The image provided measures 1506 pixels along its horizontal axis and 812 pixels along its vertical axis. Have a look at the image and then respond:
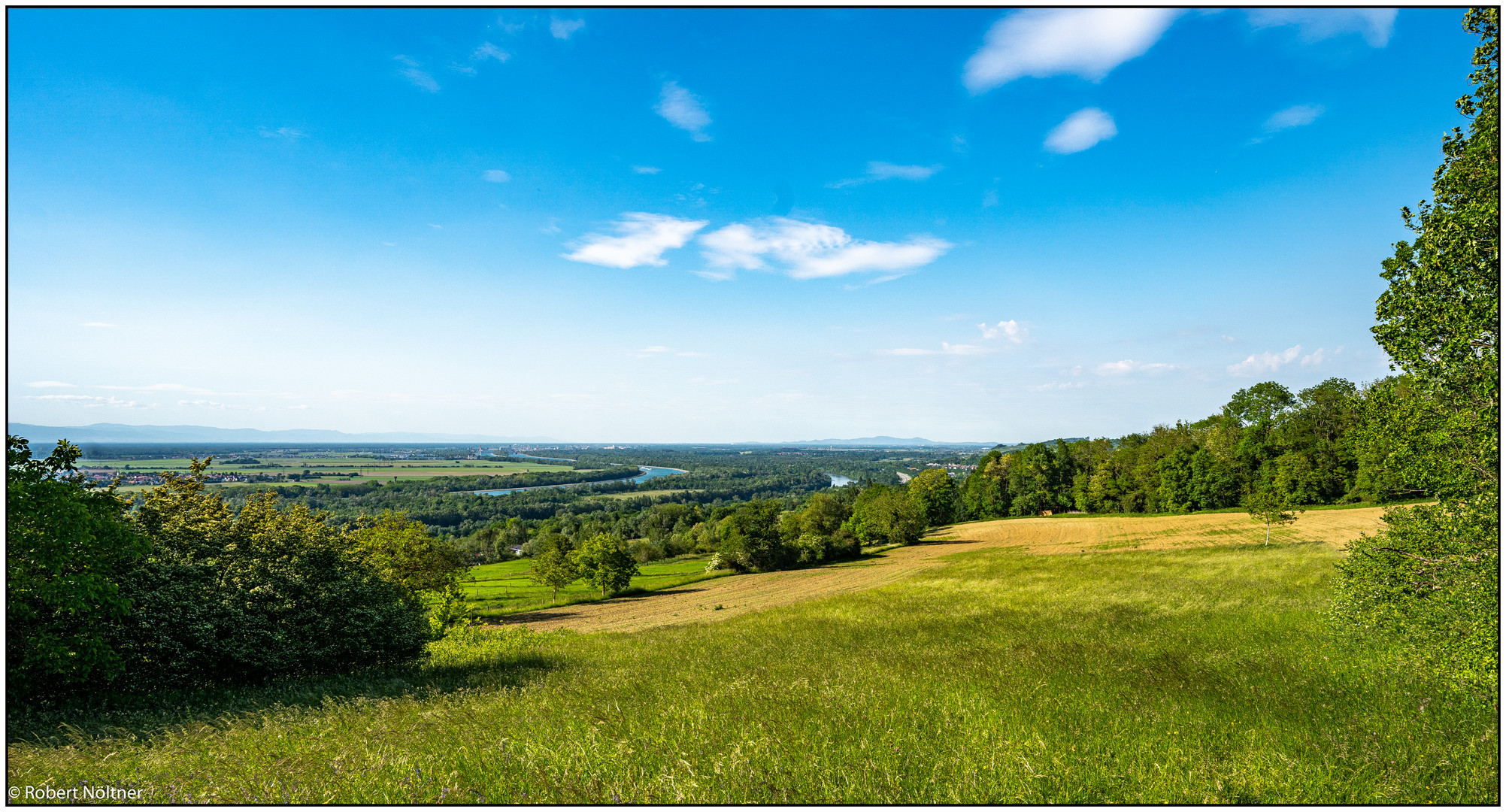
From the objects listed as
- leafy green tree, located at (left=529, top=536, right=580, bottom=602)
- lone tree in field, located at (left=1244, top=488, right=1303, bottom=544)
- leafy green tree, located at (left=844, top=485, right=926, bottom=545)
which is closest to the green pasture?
leafy green tree, located at (left=529, top=536, right=580, bottom=602)

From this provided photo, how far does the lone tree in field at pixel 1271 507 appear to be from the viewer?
42.6 meters

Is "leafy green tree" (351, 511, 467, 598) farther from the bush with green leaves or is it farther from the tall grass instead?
the tall grass

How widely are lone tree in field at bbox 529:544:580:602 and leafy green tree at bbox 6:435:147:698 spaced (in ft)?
155

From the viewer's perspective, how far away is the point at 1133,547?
165 feet

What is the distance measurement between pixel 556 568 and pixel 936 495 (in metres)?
65.4

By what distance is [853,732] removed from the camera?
6816 millimetres

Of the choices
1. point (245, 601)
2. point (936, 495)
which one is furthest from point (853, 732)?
point (936, 495)

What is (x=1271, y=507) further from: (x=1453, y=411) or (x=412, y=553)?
(x=412, y=553)

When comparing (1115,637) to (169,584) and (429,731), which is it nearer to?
(429,731)

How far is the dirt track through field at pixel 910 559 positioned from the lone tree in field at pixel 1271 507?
177cm

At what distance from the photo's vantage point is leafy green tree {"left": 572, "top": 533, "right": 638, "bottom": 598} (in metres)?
55.0

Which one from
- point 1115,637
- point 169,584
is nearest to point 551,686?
point 169,584

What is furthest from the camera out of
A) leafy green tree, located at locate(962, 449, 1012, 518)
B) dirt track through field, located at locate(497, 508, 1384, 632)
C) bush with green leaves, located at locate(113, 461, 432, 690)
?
leafy green tree, located at locate(962, 449, 1012, 518)

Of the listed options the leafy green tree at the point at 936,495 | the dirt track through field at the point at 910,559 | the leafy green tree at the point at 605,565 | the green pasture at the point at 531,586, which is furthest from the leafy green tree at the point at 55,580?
the leafy green tree at the point at 936,495
